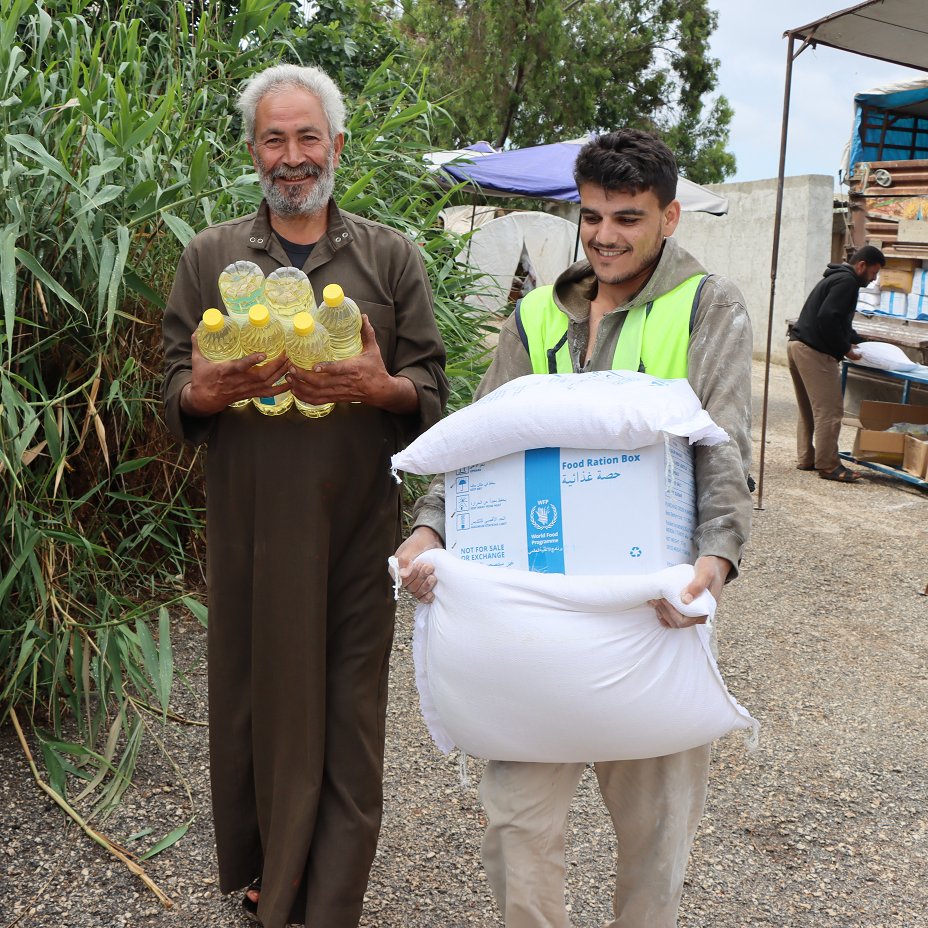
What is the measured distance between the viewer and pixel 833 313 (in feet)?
27.5

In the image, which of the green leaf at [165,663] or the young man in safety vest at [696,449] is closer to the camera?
the young man in safety vest at [696,449]

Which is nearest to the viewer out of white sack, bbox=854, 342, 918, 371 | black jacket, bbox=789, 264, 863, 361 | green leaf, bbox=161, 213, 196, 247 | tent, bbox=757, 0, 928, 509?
green leaf, bbox=161, 213, 196, 247

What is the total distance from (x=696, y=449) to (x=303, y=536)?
2.93ft

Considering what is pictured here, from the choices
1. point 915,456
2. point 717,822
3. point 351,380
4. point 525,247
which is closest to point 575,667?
point 351,380

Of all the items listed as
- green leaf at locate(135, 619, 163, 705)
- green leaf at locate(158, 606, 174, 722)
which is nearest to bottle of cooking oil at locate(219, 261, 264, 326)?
green leaf at locate(158, 606, 174, 722)

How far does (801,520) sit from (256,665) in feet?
18.0

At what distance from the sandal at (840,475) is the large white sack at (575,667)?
23.1 ft

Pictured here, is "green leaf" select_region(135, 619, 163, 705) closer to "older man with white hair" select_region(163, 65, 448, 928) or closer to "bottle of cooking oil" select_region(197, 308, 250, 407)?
"older man with white hair" select_region(163, 65, 448, 928)

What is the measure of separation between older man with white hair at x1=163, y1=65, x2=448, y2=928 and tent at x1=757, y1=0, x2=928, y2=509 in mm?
4419

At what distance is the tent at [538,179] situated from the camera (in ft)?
35.6

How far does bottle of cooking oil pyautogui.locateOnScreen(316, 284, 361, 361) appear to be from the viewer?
7.08 ft

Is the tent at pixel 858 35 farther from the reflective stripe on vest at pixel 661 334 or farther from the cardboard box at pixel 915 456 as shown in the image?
the reflective stripe on vest at pixel 661 334

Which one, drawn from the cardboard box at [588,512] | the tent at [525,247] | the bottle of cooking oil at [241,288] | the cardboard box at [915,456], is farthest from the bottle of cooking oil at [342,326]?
the tent at [525,247]

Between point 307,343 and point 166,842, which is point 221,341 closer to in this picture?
point 307,343
